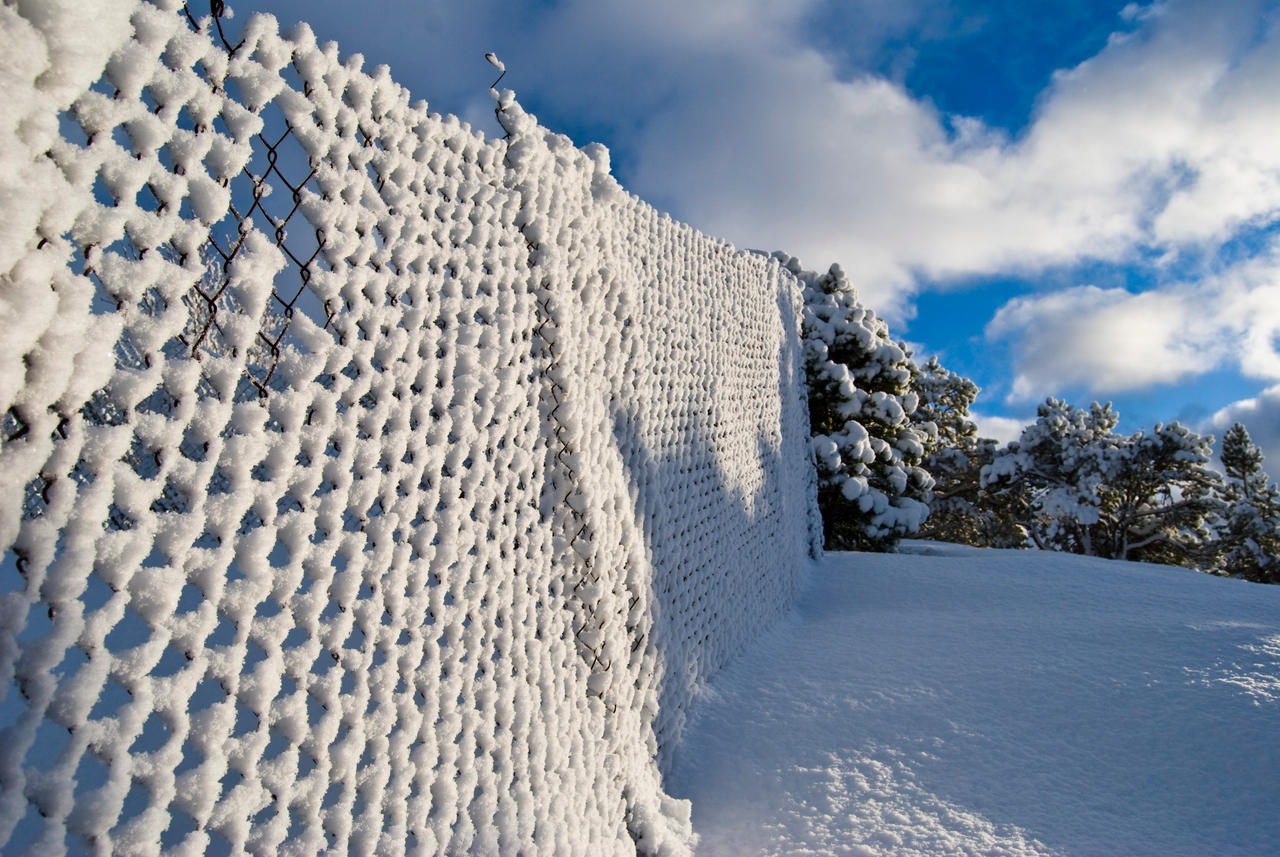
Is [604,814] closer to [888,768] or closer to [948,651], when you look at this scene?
[888,768]

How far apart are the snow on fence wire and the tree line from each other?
258 inches

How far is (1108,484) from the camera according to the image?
1432cm

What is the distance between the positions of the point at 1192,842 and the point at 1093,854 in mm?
320

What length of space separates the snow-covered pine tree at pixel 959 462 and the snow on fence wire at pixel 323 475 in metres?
14.4

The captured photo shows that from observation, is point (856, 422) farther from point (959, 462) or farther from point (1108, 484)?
point (1108, 484)

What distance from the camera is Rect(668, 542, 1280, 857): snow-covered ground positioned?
6.70 feet

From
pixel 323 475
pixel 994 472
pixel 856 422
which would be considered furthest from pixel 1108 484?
pixel 323 475

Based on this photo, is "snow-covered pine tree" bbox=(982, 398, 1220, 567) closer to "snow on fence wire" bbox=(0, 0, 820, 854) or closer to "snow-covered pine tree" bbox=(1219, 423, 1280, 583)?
"snow-covered pine tree" bbox=(1219, 423, 1280, 583)

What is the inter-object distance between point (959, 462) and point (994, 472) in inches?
34.0

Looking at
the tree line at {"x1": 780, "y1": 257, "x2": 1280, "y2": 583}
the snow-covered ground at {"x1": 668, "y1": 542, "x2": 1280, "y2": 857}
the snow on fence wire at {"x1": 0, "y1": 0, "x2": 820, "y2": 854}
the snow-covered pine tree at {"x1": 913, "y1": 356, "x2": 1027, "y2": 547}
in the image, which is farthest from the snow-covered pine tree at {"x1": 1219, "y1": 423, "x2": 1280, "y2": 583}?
the snow on fence wire at {"x1": 0, "y1": 0, "x2": 820, "y2": 854}

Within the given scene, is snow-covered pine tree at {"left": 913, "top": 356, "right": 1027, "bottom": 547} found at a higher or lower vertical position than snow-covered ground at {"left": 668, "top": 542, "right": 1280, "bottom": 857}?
higher

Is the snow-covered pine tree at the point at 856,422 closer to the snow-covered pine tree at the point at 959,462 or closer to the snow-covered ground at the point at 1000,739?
the snow-covered ground at the point at 1000,739

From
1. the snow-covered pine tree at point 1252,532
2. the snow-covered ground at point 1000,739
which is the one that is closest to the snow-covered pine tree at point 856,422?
the snow-covered ground at point 1000,739

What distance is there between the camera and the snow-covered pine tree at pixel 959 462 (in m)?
15.5
